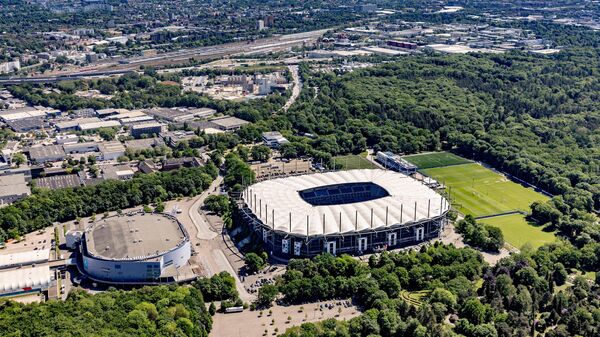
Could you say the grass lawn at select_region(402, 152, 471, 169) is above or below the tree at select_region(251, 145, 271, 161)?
below

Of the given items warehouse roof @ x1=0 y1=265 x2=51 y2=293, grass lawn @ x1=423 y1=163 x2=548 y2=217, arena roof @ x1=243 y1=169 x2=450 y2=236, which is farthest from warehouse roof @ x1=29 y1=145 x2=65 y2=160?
grass lawn @ x1=423 y1=163 x2=548 y2=217

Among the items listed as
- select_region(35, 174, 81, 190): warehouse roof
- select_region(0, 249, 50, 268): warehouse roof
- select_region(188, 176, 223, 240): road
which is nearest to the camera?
select_region(0, 249, 50, 268): warehouse roof

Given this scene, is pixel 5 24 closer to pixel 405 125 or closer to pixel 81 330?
pixel 405 125

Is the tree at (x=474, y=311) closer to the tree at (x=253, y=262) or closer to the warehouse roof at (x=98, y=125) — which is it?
the tree at (x=253, y=262)

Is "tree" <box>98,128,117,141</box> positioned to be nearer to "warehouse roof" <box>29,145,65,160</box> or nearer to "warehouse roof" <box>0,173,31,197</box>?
A: "warehouse roof" <box>29,145,65,160</box>

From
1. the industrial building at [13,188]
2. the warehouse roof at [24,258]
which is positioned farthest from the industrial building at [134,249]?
the industrial building at [13,188]

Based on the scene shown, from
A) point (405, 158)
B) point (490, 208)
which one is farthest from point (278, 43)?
point (490, 208)
